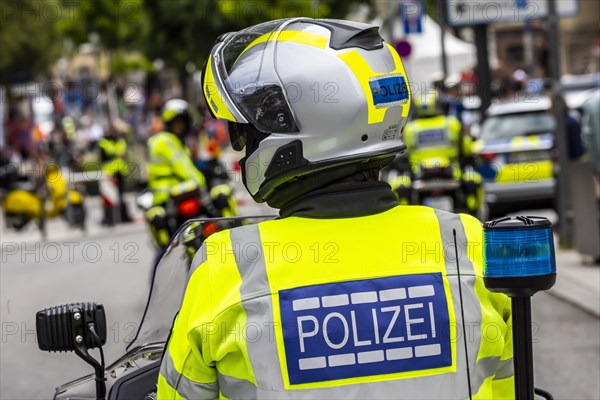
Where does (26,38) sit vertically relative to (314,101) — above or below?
above

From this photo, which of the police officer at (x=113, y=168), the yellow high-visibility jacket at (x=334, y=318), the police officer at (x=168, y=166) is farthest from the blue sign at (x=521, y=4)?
the yellow high-visibility jacket at (x=334, y=318)

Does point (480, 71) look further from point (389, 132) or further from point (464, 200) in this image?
point (389, 132)

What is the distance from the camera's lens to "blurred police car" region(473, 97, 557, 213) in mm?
16016

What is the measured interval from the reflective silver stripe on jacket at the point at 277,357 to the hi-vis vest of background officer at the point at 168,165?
8.03 meters

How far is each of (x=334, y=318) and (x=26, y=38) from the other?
171 ft

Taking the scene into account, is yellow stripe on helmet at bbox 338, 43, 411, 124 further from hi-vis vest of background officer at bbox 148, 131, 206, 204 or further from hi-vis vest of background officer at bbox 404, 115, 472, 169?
hi-vis vest of background officer at bbox 404, 115, 472, 169

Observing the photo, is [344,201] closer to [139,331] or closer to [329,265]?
[329,265]

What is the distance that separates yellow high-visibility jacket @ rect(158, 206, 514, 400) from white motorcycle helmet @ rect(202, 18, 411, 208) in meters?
0.15

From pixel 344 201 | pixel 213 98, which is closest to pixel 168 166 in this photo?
pixel 213 98

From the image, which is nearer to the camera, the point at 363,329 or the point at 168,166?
the point at 363,329

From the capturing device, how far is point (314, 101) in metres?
2.84

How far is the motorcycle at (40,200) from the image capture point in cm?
2252

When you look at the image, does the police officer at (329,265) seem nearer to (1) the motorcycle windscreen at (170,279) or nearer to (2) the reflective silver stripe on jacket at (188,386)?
(2) the reflective silver stripe on jacket at (188,386)

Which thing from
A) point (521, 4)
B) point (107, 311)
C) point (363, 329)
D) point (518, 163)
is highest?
point (521, 4)
